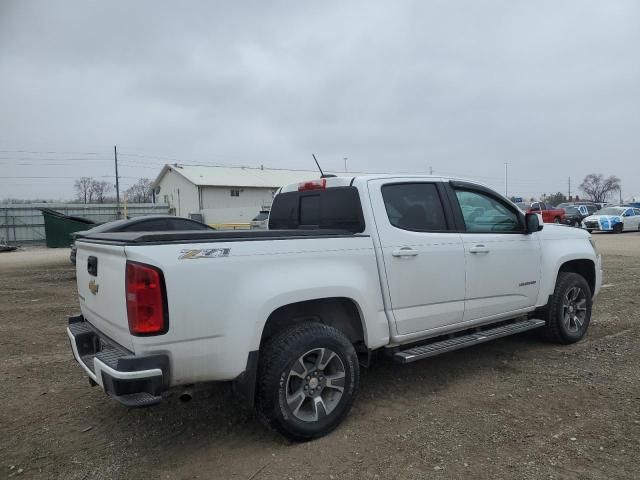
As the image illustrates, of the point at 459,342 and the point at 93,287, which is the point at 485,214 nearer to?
the point at 459,342

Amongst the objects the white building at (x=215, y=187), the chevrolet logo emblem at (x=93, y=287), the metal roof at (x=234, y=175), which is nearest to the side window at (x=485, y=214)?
the chevrolet logo emblem at (x=93, y=287)

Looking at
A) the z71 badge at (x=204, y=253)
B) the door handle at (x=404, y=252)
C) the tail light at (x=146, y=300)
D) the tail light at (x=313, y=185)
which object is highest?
the tail light at (x=313, y=185)

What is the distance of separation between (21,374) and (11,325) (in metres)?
2.50

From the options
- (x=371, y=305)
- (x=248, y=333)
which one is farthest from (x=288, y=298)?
(x=371, y=305)

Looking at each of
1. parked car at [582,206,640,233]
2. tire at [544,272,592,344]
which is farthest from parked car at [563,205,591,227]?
tire at [544,272,592,344]

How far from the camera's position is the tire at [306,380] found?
3268mm

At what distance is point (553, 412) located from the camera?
376 cm

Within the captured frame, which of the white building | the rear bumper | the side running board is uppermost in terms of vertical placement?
the white building

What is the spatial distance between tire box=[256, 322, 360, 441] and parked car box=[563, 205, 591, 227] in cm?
3130

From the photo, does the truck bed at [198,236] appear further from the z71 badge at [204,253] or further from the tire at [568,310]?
the tire at [568,310]

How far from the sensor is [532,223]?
16.1 feet

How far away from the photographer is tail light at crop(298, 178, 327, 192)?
14.3 feet

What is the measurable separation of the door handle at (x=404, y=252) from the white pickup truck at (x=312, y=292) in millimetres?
17

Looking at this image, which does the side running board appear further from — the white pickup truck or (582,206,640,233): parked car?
(582,206,640,233): parked car
